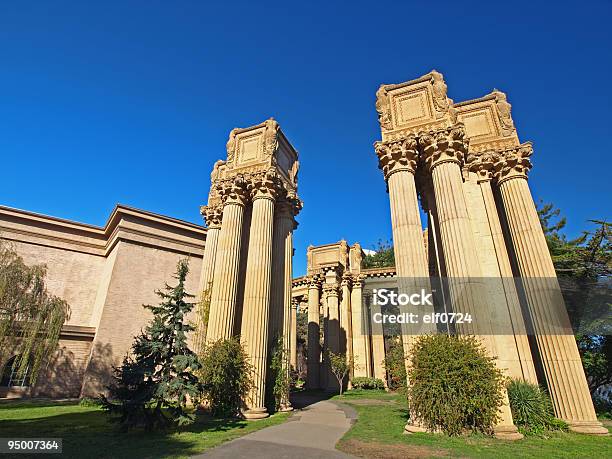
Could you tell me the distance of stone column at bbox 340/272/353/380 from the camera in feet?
94.6

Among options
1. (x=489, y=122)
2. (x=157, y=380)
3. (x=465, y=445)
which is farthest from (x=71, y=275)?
(x=489, y=122)

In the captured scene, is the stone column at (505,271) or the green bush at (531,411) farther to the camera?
the stone column at (505,271)

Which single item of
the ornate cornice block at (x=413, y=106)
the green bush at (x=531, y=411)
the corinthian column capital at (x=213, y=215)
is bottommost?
the green bush at (x=531, y=411)

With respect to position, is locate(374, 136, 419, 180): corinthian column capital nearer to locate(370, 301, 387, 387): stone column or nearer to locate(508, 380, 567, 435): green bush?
locate(508, 380, 567, 435): green bush

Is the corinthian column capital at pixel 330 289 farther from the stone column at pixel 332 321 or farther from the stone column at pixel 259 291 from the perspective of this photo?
the stone column at pixel 259 291

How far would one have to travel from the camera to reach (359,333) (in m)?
29.7

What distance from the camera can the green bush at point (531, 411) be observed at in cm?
954

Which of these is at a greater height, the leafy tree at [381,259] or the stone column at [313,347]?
the leafy tree at [381,259]

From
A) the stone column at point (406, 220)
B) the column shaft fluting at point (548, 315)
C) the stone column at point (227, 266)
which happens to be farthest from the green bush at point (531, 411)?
the stone column at point (227, 266)

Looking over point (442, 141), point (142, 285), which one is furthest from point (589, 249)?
point (142, 285)

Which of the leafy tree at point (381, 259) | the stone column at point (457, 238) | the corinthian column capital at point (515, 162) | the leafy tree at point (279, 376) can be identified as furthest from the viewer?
the leafy tree at point (381, 259)

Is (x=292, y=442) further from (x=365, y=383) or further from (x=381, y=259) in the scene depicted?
(x=381, y=259)

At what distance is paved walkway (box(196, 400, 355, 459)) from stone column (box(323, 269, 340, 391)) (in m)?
15.3

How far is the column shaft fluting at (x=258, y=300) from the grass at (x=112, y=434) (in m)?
1.24
